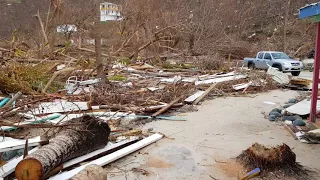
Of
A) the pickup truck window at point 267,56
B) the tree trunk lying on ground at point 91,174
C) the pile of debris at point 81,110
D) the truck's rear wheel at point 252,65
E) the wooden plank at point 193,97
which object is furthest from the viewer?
the truck's rear wheel at point 252,65

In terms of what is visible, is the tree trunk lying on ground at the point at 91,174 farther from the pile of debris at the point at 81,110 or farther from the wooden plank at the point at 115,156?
the wooden plank at the point at 115,156

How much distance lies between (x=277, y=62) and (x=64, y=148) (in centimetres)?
1791

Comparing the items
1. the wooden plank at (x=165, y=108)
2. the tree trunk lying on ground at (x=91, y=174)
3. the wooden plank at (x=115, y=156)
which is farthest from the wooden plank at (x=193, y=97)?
the tree trunk lying on ground at (x=91, y=174)

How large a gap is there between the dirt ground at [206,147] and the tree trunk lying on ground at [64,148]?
521 mm

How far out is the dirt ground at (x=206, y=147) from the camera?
491cm

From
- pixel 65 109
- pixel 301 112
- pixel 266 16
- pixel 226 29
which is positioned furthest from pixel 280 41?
pixel 65 109

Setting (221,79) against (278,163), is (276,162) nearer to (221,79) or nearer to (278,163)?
(278,163)

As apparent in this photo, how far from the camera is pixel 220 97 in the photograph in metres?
11.9

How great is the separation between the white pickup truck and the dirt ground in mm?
11111

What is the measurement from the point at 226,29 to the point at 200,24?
625 centimetres

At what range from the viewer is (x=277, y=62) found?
65.8 feet

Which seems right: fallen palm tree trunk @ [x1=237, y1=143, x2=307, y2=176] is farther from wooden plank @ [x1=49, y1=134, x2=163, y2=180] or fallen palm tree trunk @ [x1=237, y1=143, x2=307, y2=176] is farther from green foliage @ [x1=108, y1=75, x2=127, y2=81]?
green foliage @ [x1=108, y1=75, x2=127, y2=81]

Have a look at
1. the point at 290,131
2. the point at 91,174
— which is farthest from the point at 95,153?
the point at 290,131

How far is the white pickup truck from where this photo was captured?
1946 cm
